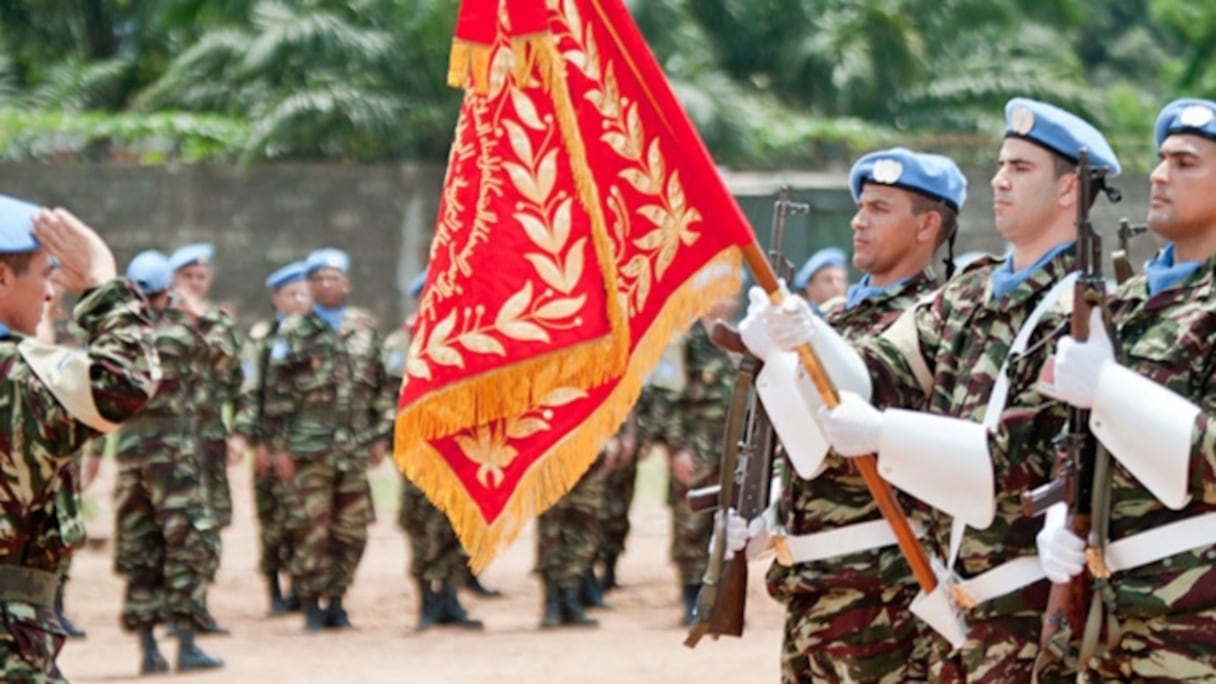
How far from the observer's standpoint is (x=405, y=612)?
583 inches

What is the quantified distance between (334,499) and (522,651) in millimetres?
1915

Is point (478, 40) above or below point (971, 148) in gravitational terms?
below

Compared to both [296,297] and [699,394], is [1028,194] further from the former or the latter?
[296,297]

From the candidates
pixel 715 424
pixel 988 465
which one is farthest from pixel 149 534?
pixel 988 465

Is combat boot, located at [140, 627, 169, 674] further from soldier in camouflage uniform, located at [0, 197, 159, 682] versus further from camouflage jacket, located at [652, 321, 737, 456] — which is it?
soldier in camouflage uniform, located at [0, 197, 159, 682]

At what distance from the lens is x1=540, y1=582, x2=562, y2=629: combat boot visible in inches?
546

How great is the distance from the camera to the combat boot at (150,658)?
12094 mm

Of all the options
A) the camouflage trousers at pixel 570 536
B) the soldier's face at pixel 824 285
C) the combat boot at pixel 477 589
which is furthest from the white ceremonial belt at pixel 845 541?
the combat boot at pixel 477 589

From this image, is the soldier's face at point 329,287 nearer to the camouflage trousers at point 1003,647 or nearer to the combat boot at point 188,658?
the combat boot at point 188,658

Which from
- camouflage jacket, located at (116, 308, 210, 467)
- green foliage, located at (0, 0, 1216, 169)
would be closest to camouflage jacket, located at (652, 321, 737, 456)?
camouflage jacket, located at (116, 308, 210, 467)

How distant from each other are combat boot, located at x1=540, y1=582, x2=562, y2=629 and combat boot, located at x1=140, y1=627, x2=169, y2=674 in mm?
2626

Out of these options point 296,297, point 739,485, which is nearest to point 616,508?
point 296,297

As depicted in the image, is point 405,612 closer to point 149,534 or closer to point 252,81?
point 149,534

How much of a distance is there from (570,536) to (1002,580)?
8248mm
